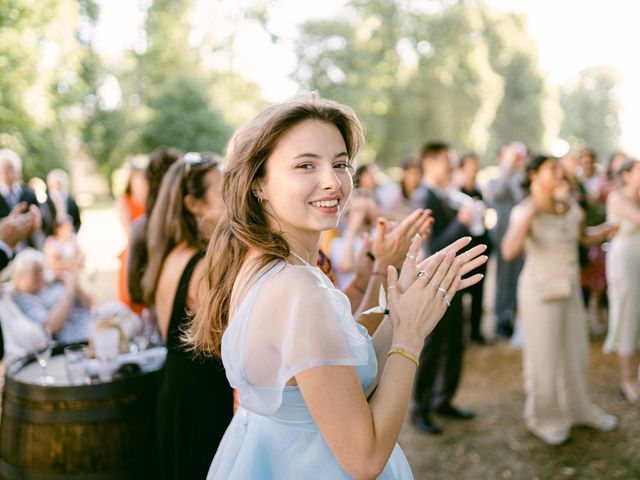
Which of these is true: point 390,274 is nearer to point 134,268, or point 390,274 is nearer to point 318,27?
point 134,268

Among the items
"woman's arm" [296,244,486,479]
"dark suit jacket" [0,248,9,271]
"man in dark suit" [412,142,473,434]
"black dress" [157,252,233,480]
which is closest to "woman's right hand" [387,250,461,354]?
"woman's arm" [296,244,486,479]

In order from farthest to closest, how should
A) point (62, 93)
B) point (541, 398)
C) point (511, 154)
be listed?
point (62, 93) → point (511, 154) → point (541, 398)

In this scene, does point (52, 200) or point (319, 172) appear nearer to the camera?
point (319, 172)

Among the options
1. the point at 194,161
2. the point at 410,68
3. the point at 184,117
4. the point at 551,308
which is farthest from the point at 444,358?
the point at 410,68

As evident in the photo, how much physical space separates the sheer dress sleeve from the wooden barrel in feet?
3.82

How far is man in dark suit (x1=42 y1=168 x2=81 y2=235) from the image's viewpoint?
788 cm

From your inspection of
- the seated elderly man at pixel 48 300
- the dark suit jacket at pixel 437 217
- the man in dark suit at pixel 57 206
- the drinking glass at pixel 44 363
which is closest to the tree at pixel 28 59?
the man in dark suit at pixel 57 206

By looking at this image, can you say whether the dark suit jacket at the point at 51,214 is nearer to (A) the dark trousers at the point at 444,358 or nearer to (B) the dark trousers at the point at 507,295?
(A) the dark trousers at the point at 444,358

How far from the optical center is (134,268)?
2777mm

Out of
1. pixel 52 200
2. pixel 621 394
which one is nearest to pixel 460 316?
pixel 621 394

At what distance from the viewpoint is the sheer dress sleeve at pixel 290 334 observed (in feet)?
3.89

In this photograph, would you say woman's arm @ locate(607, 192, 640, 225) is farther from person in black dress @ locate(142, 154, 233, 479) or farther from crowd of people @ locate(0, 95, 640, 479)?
person in black dress @ locate(142, 154, 233, 479)

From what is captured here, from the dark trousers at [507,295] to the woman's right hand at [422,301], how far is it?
561 cm

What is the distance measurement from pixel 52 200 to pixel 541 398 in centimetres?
741
